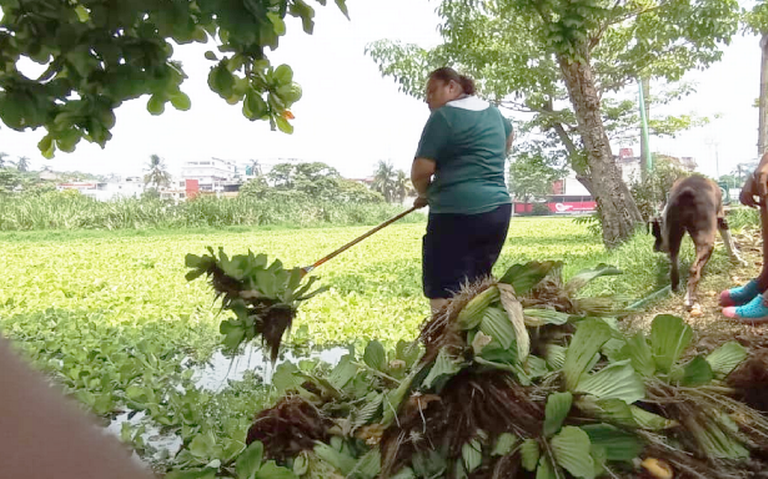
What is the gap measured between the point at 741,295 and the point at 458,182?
3.98 feet

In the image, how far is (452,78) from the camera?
1738mm

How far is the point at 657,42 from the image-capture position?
9.27ft

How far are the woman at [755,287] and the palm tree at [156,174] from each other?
11.5ft

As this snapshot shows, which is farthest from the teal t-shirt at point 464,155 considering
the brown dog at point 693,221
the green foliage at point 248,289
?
the brown dog at point 693,221

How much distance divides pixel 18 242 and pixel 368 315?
14.4ft

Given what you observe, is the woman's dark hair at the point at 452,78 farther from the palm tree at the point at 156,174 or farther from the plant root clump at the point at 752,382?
the palm tree at the point at 156,174

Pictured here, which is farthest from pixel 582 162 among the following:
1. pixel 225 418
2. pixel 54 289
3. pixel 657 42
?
pixel 54 289

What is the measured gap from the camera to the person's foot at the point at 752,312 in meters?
1.94

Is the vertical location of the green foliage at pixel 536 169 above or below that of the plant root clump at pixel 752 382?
above

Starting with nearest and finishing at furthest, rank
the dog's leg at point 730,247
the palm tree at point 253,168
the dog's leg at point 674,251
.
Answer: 1. the dog's leg at point 674,251
2. the dog's leg at point 730,247
3. the palm tree at point 253,168

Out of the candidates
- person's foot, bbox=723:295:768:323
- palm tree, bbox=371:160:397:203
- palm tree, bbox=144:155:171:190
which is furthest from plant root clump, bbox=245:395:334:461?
palm tree, bbox=144:155:171:190

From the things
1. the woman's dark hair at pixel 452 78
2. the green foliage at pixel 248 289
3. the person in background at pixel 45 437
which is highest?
the woman's dark hair at pixel 452 78

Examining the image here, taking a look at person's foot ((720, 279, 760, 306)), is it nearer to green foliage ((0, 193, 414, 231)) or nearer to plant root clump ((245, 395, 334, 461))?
plant root clump ((245, 395, 334, 461))

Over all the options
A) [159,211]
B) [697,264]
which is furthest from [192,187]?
[697,264]
